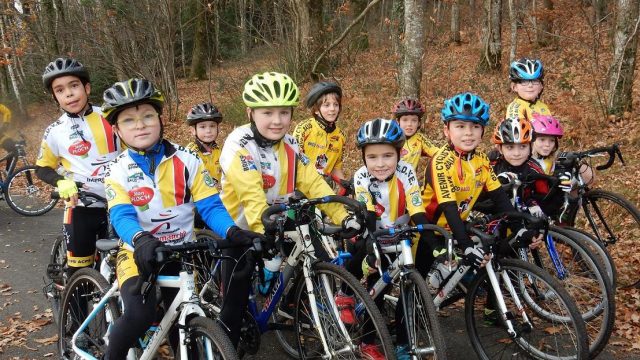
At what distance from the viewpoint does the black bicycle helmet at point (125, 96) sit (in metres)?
3.31

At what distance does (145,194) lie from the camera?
346 centimetres

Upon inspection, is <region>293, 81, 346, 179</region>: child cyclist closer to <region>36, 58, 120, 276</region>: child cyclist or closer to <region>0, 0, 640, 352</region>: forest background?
<region>36, 58, 120, 276</region>: child cyclist

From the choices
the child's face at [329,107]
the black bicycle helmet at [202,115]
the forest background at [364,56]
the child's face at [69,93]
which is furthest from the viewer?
the forest background at [364,56]

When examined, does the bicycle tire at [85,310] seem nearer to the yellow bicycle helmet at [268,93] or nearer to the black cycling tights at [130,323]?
the black cycling tights at [130,323]

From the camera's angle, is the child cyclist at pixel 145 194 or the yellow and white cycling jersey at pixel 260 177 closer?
the child cyclist at pixel 145 194

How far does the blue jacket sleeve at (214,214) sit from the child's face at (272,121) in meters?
0.74

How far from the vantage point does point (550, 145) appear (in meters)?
5.20

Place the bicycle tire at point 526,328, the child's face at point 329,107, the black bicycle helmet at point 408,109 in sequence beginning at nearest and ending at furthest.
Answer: the bicycle tire at point 526,328 → the child's face at point 329,107 → the black bicycle helmet at point 408,109

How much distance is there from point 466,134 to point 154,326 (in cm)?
287

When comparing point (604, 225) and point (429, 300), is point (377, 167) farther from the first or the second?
point (604, 225)

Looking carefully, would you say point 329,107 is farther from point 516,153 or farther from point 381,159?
point 516,153

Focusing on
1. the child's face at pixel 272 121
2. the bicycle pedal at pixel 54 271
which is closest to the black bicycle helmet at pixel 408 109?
the child's face at pixel 272 121

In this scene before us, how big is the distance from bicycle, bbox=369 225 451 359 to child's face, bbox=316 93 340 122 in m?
2.70

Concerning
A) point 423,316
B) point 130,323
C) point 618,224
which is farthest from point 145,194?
point 618,224
